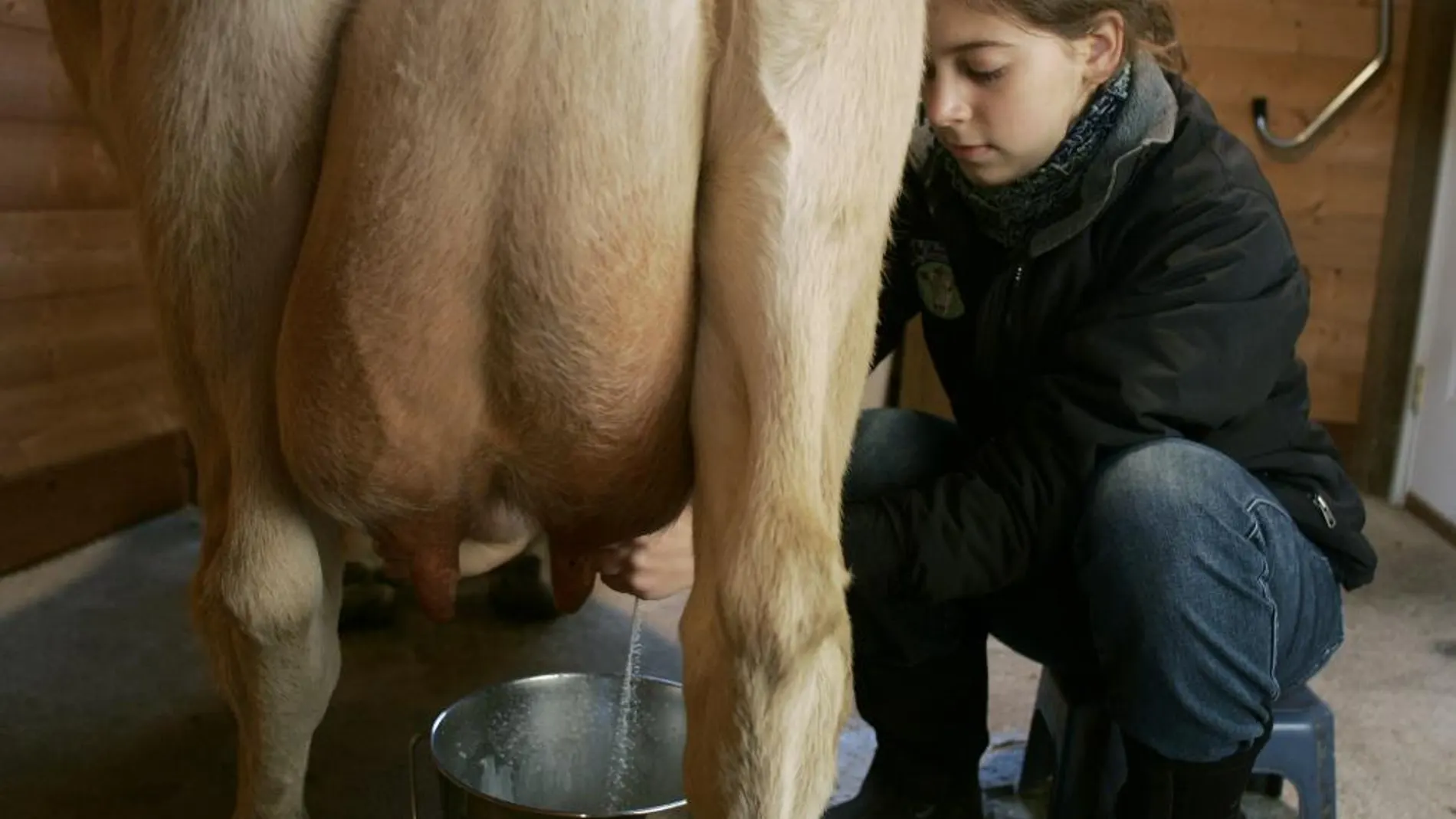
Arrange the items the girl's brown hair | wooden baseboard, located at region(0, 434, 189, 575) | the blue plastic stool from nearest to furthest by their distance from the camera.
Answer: the girl's brown hair, the blue plastic stool, wooden baseboard, located at region(0, 434, 189, 575)

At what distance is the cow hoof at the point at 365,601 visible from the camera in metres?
2.01

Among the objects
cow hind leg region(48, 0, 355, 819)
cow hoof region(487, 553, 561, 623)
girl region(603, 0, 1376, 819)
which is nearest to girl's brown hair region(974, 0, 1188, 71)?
girl region(603, 0, 1376, 819)

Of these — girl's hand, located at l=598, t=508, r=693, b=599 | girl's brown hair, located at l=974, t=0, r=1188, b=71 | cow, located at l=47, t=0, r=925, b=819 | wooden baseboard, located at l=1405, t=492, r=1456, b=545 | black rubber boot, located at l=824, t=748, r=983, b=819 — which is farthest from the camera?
wooden baseboard, located at l=1405, t=492, r=1456, b=545

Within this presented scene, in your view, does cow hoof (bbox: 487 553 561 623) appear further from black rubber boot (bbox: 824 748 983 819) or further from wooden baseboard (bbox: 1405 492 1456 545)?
wooden baseboard (bbox: 1405 492 1456 545)

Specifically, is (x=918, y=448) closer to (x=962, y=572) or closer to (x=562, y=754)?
(x=962, y=572)

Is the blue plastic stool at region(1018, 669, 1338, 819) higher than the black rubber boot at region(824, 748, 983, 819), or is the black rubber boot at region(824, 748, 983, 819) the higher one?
the blue plastic stool at region(1018, 669, 1338, 819)

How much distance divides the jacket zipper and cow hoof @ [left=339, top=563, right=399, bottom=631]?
1343mm

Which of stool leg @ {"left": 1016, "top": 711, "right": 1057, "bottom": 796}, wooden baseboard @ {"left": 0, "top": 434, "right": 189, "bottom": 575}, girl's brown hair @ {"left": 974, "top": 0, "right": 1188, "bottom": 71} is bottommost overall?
stool leg @ {"left": 1016, "top": 711, "right": 1057, "bottom": 796}

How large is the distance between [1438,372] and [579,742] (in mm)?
2296

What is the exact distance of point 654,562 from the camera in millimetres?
1146

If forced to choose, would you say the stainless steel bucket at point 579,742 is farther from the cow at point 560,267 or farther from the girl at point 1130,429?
the cow at point 560,267

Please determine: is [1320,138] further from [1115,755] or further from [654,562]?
[654,562]

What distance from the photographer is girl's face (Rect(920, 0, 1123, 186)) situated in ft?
4.09

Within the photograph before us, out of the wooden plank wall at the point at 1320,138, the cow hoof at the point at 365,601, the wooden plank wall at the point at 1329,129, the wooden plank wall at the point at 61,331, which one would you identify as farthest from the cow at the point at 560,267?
the wooden plank wall at the point at 1329,129
